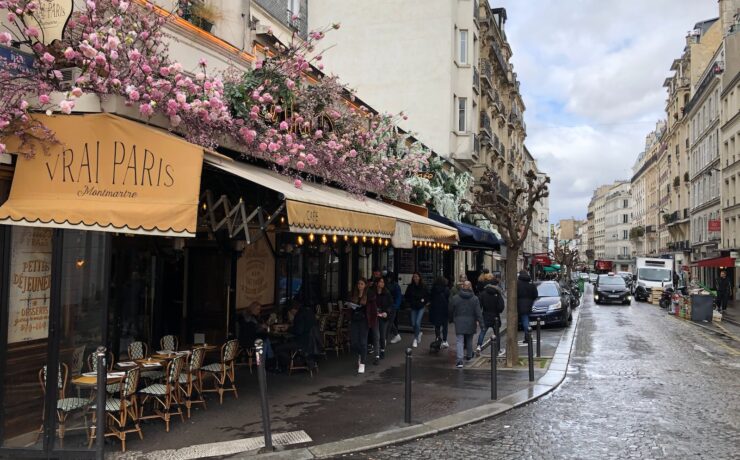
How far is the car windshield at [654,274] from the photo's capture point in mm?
38781

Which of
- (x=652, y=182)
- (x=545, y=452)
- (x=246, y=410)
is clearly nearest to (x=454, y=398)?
(x=545, y=452)

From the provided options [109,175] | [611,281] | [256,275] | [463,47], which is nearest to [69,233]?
[109,175]

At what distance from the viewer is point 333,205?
832cm

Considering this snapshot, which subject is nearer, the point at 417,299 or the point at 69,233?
the point at 69,233

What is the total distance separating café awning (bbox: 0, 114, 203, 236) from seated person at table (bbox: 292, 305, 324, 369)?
4653 millimetres

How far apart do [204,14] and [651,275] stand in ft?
122

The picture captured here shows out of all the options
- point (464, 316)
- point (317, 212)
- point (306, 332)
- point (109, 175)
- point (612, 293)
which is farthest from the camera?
point (612, 293)

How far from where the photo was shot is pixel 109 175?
6.31 meters

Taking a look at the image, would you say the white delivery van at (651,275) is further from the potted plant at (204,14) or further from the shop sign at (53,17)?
the shop sign at (53,17)

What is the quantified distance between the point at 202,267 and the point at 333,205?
4672mm

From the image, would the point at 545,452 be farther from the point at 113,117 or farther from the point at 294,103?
the point at 294,103

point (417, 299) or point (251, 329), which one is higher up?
point (417, 299)

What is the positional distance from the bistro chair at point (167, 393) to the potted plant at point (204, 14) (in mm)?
5684

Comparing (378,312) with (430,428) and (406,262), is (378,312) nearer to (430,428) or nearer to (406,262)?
(430,428)
